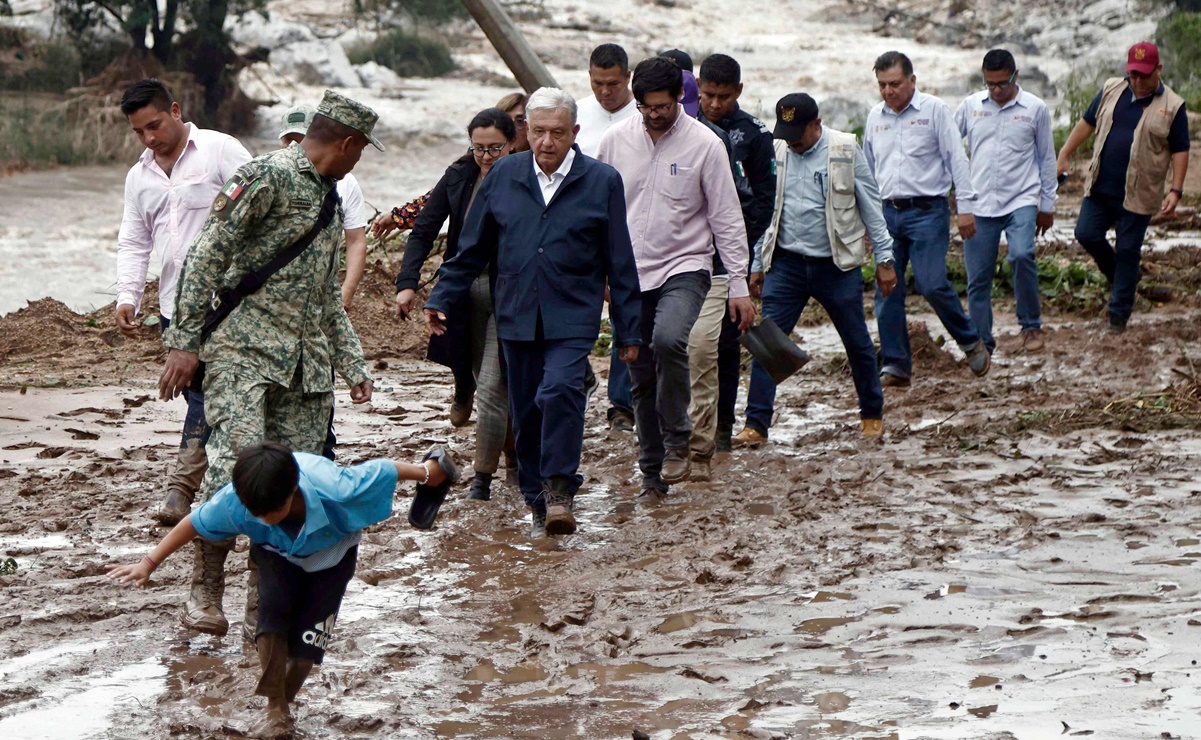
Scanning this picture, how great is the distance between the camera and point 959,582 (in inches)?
211

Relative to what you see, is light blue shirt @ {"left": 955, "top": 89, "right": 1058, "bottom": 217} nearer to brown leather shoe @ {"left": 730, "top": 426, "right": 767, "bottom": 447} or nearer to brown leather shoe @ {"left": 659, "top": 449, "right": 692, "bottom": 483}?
brown leather shoe @ {"left": 730, "top": 426, "right": 767, "bottom": 447}

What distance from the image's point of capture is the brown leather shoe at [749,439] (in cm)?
810

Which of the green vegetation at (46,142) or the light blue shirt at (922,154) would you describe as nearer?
the light blue shirt at (922,154)

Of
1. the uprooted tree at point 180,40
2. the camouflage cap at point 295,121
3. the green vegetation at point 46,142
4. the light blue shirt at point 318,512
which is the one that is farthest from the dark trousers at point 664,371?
the uprooted tree at point 180,40

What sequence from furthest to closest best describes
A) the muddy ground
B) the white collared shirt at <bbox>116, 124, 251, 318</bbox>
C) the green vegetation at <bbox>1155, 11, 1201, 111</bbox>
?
the green vegetation at <bbox>1155, 11, 1201, 111</bbox>, the white collared shirt at <bbox>116, 124, 251, 318</bbox>, the muddy ground

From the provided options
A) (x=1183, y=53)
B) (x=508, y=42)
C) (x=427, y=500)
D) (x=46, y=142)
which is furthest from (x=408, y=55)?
(x=427, y=500)

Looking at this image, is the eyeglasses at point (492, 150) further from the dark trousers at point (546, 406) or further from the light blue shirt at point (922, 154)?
the light blue shirt at point (922, 154)

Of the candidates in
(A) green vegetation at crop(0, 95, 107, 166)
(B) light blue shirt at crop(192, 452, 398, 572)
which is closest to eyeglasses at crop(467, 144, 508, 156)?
(B) light blue shirt at crop(192, 452, 398, 572)

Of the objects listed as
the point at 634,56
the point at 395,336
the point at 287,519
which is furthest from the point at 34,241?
the point at 634,56

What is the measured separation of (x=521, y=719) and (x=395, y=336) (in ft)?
25.1

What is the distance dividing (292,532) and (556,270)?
2330 millimetres

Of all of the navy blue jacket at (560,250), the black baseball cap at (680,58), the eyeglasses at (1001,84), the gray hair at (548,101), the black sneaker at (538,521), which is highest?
the black baseball cap at (680,58)

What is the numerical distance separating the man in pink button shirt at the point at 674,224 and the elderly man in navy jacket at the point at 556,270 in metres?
0.49

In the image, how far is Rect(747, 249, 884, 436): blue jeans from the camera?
7820mm
